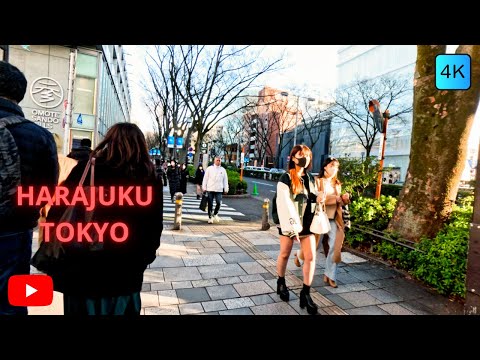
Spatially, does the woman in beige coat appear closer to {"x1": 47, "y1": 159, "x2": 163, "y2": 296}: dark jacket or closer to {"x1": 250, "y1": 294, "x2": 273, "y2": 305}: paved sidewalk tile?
{"x1": 250, "y1": 294, "x2": 273, "y2": 305}: paved sidewalk tile

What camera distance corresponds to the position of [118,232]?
1486 millimetres

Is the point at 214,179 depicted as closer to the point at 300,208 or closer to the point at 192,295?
the point at 192,295

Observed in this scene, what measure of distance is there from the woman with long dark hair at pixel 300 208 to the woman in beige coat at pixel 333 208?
408 millimetres

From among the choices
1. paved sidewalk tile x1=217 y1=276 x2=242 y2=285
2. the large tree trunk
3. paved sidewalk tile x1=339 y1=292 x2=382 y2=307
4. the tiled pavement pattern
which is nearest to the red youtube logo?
the tiled pavement pattern

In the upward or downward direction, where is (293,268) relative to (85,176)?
downward

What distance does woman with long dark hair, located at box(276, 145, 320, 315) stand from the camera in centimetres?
257

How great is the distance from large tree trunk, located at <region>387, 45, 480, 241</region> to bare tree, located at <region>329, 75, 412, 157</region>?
13.6 meters

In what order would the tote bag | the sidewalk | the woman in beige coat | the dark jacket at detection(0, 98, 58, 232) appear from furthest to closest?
the woman in beige coat, the sidewalk, the dark jacket at detection(0, 98, 58, 232), the tote bag

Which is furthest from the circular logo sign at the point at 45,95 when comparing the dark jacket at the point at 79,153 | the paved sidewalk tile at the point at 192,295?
the paved sidewalk tile at the point at 192,295
